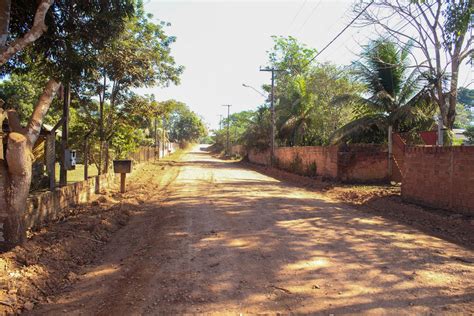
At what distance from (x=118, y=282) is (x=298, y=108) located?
89.2ft

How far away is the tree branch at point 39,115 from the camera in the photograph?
678 centimetres

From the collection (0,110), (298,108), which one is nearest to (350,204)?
(0,110)

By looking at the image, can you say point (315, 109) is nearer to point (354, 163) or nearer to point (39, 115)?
point (354, 163)

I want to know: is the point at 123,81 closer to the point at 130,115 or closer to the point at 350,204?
the point at 130,115

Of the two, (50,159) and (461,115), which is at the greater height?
(461,115)

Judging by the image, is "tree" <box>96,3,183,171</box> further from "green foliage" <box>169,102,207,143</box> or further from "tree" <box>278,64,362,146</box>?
"green foliage" <box>169,102,207,143</box>

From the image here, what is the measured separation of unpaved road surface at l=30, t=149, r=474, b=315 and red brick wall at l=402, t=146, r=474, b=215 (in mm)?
1945

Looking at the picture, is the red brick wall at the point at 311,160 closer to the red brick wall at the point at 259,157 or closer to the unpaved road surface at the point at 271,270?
the red brick wall at the point at 259,157

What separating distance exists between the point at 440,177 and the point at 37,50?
9.84 m

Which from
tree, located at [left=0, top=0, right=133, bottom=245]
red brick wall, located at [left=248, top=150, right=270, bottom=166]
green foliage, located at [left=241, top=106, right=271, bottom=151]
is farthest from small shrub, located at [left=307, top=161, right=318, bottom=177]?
tree, located at [left=0, top=0, right=133, bottom=245]

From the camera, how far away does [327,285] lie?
508 centimetres

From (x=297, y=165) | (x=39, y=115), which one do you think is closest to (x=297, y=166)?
(x=297, y=165)

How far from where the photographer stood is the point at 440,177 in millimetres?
10750

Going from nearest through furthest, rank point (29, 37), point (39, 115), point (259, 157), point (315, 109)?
1. point (29, 37)
2. point (39, 115)
3. point (315, 109)
4. point (259, 157)
